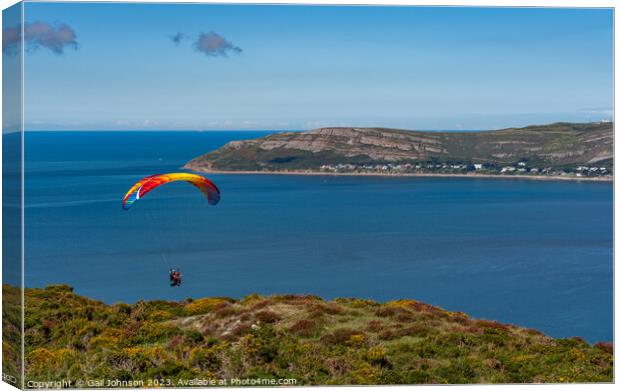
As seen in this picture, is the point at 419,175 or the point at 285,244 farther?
the point at 419,175

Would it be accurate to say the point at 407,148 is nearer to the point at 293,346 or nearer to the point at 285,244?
the point at 285,244

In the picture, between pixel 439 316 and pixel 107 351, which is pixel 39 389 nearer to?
pixel 107 351

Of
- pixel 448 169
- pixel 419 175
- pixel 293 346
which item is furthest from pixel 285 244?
pixel 448 169

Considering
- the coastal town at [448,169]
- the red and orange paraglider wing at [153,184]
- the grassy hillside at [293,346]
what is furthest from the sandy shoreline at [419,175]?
the grassy hillside at [293,346]

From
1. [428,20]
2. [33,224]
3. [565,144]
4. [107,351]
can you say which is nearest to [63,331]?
[107,351]

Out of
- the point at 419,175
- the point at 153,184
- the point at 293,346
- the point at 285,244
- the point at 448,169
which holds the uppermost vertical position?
the point at 153,184

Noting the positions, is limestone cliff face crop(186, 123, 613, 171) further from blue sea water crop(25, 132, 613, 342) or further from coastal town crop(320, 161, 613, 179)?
blue sea water crop(25, 132, 613, 342)
